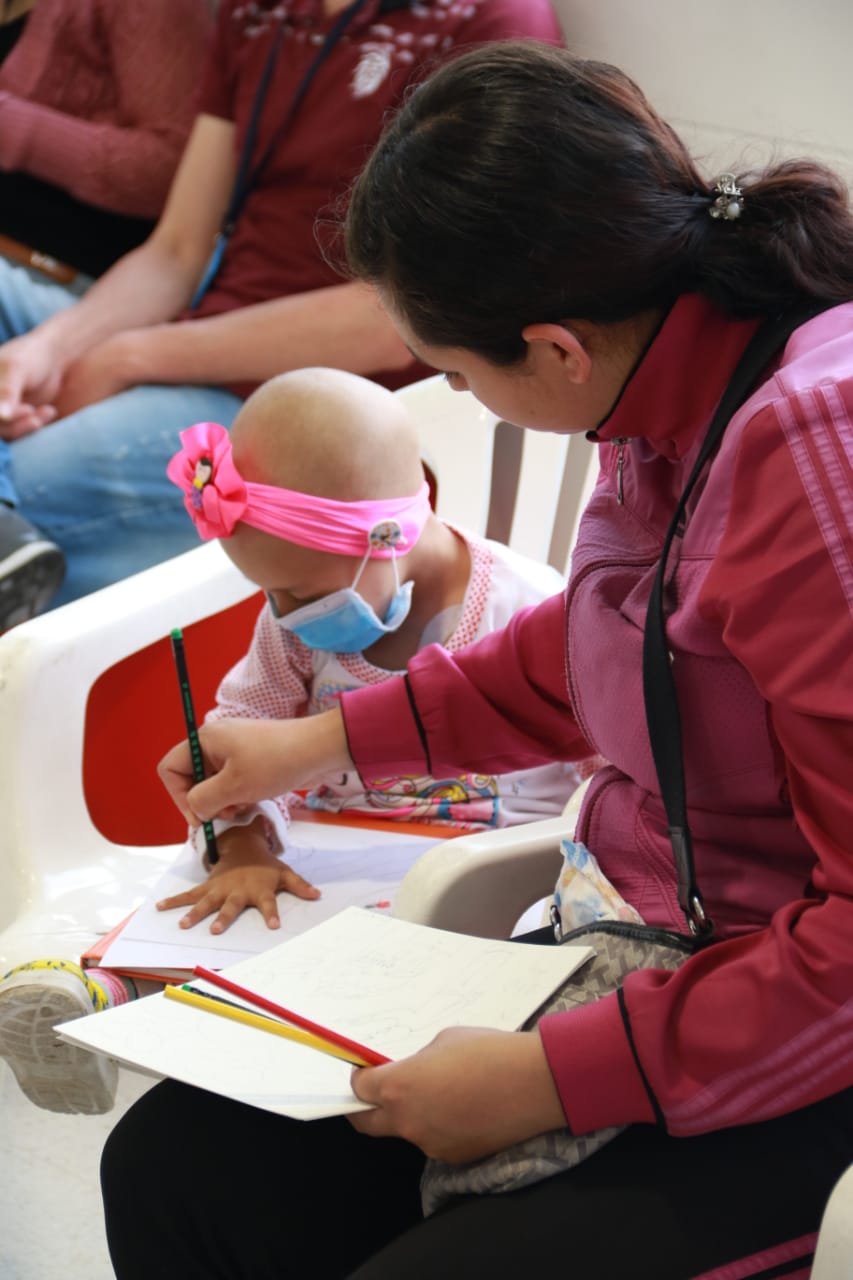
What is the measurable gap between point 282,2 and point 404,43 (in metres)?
0.24

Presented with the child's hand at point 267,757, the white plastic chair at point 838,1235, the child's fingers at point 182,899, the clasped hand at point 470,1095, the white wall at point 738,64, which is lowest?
the child's fingers at point 182,899

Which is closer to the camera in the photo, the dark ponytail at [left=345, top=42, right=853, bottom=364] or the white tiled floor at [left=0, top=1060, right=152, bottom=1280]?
the dark ponytail at [left=345, top=42, right=853, bottom=364]

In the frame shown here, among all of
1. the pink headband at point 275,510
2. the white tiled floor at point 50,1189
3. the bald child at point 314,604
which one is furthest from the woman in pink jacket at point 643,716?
the white tiled floor at point 50,1189

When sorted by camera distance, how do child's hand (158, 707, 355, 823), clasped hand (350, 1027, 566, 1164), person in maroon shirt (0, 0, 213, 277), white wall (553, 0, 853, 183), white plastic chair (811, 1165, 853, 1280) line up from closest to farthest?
1. white plastic chair (811, 1165, 853, 1280)
2. clasped hand (350, 1027, 566, 1164)
3. child's hand (158, 707, 355, 823)
4. white wall (553, 0, 853, 183)
5. person in maroon shirt (0, 0, 213, 277)

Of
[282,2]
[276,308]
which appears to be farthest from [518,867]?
[282,2]

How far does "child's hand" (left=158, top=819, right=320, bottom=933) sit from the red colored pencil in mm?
253

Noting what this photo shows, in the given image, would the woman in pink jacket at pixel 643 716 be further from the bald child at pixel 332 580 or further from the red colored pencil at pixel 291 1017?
the bald child at pixel 332 580

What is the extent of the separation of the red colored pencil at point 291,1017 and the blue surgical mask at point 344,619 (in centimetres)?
47

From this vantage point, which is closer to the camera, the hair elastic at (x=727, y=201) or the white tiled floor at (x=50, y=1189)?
the hair elastic at (x=727, y=201)

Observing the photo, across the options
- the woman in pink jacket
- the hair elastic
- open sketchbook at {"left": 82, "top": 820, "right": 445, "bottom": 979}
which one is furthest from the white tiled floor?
the hair elastic

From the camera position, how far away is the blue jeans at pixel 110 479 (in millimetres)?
1850

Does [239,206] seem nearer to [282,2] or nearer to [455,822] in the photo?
[282,2]

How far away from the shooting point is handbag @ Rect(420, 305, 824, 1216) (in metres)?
0.74

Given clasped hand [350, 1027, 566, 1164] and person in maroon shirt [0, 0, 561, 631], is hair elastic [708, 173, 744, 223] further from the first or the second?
person in maroon shirt [0, 0, 561, 631]
